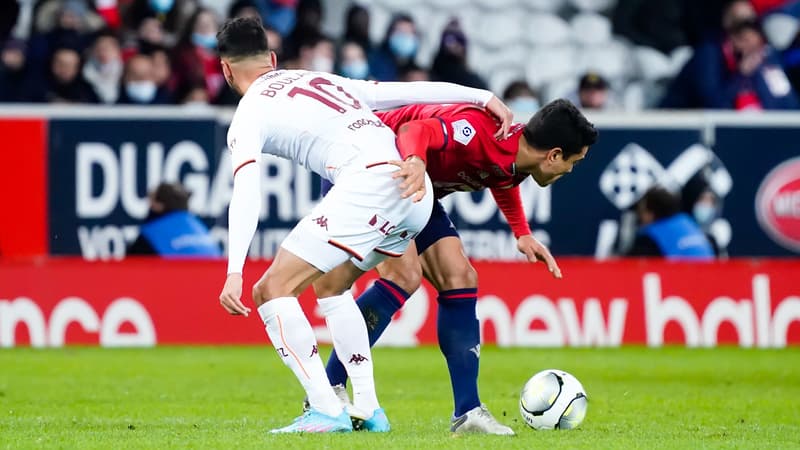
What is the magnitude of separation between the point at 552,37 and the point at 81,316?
812 cm

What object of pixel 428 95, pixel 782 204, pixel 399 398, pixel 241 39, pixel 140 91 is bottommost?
pixel 399 398

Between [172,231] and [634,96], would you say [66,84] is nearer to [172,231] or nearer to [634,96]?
[172,231]

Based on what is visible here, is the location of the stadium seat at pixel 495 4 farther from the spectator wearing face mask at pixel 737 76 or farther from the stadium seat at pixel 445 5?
the spectator wearing face mask at pixel 737 76

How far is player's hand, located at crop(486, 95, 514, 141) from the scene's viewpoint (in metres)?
7.29

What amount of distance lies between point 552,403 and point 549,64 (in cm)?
1177

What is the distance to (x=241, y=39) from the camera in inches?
285

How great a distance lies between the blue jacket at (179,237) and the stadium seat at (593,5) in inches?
293

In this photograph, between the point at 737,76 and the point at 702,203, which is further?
the point at 737,76

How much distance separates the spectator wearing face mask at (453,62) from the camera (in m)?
17.2

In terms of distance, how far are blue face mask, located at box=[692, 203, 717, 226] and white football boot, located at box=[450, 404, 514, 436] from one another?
801 cm

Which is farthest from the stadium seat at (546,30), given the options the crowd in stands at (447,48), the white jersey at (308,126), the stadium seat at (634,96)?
the white jersey at (308,126)

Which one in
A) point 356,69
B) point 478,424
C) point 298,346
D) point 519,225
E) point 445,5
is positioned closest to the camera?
point 298,346

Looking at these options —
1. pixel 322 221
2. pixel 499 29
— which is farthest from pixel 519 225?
pixel 499 29

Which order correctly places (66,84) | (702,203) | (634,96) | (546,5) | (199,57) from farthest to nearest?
1. (546,5)
2. (634,96)
3. (199,57)
4. (66,84)
5. (702,203)
